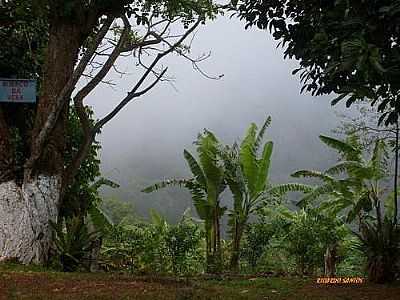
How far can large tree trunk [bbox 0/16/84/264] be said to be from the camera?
24.1 feet

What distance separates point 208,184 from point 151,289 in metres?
5.36

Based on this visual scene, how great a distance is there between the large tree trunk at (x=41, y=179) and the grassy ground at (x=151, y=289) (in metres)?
0.49

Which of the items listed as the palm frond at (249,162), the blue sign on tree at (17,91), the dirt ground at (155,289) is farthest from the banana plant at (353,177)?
the blue sign on tree at (17,91)

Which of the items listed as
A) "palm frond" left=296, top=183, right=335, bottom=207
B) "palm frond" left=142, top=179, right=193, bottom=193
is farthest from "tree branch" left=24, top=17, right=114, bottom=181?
"palm frond" left=296, top=183, right=335, bottom=207

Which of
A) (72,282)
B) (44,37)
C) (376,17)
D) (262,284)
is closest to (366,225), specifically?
(262,284)

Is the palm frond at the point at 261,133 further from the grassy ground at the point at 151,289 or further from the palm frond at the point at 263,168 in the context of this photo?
the grassy ground at the point at 151,289

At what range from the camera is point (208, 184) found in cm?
1079

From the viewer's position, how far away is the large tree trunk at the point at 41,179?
289 inches

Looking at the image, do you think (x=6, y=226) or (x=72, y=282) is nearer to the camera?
(x=72, y=282)

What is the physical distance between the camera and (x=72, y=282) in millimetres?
5820

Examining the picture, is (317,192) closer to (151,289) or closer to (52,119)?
(52,119)

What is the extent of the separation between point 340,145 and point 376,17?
7296mm

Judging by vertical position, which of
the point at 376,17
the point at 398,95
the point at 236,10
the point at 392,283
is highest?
the point at 236,10

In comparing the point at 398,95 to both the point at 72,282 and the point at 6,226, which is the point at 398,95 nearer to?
the point at 72,282
